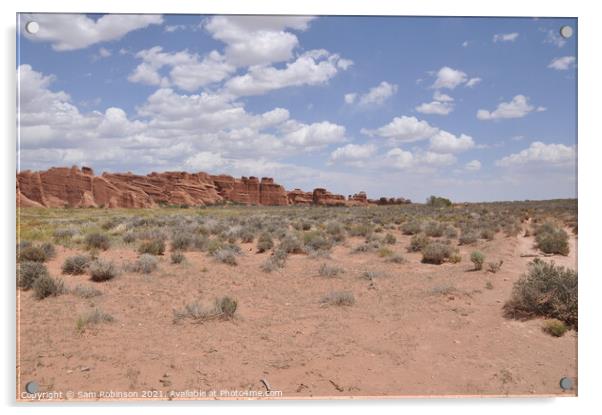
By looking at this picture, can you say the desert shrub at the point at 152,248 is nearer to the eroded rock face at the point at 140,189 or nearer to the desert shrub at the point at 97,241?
the desert shrub at the point at 97,241

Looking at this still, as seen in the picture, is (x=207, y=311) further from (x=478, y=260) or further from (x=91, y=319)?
(x=478, y=260)

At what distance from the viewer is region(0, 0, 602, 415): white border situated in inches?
212

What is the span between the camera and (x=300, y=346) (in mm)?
5383

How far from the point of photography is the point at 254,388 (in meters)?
4.93

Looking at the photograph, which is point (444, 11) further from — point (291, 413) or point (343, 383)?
point (291, 413)

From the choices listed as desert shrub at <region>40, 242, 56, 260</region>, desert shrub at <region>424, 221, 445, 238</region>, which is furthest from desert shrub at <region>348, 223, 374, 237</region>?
desert shrub at <region>40, 242, 56, 260</region>

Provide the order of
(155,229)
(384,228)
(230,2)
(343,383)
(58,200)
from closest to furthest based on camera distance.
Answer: (343,383)
(230,2)
(58,200)
(155,229)
(384,228)

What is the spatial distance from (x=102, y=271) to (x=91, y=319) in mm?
1958

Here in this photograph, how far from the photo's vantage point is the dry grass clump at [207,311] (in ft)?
19.5

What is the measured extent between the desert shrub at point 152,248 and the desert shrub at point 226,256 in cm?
129

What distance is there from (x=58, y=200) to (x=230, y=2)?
297 inches

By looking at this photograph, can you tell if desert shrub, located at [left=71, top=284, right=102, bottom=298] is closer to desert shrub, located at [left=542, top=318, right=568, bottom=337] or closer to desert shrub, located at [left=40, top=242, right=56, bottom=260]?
desert shrub, located at [left=40, top=242, right=56, bottom=260]
